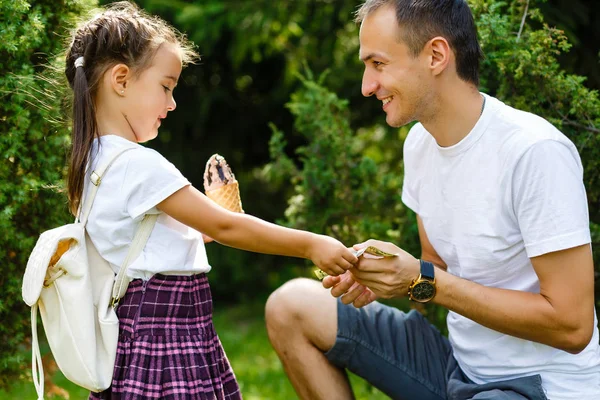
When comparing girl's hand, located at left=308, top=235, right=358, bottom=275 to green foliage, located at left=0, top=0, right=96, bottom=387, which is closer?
girl's hand, located at left=308, top=235, right=358, bottom=275

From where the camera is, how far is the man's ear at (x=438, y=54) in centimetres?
255

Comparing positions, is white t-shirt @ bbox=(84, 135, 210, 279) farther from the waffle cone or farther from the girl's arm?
Result: the waffle cone

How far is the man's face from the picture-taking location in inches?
101

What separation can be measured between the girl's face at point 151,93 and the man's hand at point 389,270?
0.78 metres

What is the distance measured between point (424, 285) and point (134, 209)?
3.03ft

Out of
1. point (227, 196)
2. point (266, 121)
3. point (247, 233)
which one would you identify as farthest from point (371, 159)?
point (266, 121)

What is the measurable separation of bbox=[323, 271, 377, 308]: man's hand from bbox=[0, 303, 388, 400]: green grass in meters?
1.16

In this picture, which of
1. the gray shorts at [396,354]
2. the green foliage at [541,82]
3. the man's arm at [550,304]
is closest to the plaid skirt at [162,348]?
the gray shorts at [396,354]

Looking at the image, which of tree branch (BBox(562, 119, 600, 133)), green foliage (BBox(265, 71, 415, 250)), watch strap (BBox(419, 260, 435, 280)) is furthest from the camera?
green foliage (BBox(265, 71, 415, 250))

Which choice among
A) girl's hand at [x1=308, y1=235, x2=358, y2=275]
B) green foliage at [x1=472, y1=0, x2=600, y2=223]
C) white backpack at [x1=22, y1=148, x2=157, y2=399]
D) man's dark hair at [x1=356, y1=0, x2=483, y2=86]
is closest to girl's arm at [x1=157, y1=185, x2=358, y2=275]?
girl's hand at [x1=308, y1=235, x2=358, y2=275]

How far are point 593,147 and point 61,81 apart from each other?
1957 mm

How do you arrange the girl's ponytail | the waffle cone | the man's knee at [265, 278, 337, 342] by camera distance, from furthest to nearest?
the man's knee at [265, 278, 337, 342], the waffle cone, the girl's ponytail

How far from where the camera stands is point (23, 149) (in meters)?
2.64

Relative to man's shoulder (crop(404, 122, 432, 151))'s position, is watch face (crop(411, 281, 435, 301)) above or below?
below
